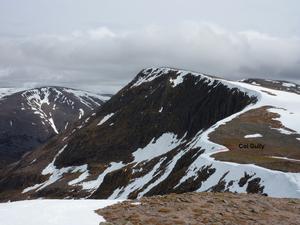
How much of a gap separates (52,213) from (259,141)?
→ 216 feet

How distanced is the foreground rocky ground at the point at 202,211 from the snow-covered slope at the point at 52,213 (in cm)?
91

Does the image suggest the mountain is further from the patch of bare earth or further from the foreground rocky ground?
the foreground rocky ground

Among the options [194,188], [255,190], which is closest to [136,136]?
[194,188]

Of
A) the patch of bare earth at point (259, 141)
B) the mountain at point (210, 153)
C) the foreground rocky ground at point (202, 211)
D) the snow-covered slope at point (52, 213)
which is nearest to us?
the snow-covered slope at point (52, 213)

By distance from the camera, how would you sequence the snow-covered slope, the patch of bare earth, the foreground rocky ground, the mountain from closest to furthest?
the snow-covered slope < the foreground rocky ground < the mountain < the patch of bare earth

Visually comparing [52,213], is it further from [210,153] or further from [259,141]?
[259,141]

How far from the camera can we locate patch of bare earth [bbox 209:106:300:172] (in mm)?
63828

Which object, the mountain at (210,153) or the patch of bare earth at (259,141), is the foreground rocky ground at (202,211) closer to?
the mountain at (210,153)

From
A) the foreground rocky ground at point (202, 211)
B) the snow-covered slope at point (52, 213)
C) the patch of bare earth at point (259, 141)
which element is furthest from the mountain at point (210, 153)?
the snow-covered slope at point (52, 213)

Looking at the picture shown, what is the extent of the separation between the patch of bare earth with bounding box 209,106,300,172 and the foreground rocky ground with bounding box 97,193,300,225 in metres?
28.4

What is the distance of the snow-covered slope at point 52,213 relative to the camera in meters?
22.3

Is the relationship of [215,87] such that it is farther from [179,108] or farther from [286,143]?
[286,143]

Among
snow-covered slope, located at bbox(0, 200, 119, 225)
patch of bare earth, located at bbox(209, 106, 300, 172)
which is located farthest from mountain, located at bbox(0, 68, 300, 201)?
snow-covered slope, located at bbox(0, 200, 119, 225)

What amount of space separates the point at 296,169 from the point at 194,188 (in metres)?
14.1
